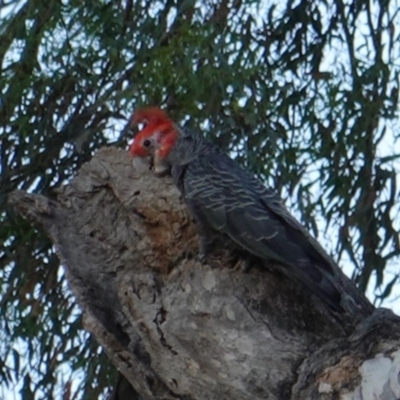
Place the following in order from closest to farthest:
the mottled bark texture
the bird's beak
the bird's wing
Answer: the mottled bark texture
the bird's wing
the bird's beak

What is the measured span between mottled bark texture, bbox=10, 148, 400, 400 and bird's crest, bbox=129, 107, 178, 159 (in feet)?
0.26

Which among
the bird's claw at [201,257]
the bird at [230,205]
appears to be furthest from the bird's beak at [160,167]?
the bird's claw at [201,257]

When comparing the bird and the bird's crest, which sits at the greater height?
the bird's crest

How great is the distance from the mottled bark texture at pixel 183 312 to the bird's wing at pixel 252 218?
0.16 ft

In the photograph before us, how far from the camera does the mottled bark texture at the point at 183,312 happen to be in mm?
2488

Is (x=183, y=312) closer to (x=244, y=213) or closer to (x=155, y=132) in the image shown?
(x=244, y=213)

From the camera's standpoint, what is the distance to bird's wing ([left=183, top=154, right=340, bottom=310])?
2773 millimetres

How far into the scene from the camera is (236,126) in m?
3.49

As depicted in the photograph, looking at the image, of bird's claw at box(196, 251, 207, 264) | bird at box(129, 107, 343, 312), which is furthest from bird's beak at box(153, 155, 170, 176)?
bird's claw at box(196, 251, 207, 264)

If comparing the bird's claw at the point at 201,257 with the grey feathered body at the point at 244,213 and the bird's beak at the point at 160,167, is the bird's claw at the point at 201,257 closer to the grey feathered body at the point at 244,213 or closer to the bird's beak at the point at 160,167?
the grey feathered body at the point at 244,213

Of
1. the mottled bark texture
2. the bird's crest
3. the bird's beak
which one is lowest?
the mottled bark texture

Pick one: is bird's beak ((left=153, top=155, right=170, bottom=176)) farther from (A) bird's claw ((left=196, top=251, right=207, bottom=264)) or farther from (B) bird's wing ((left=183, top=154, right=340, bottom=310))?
(A) bird's claw ((left=196, top=251, right=207, bottom=264))

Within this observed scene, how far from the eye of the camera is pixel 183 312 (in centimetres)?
270

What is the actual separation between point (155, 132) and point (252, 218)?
0.42 m
